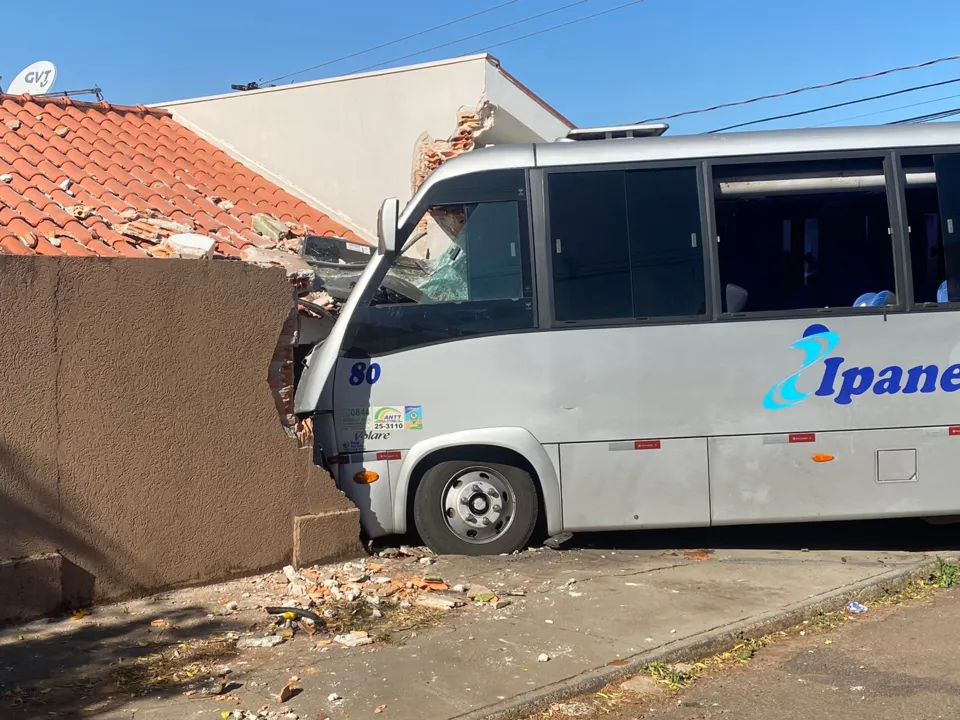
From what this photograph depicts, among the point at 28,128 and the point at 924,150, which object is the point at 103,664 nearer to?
the point at 924,150

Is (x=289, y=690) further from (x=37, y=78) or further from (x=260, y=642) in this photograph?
(x=37, y=78)

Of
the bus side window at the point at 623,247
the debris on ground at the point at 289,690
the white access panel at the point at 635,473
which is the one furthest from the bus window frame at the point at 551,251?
the debris on ground at the point at 289,690

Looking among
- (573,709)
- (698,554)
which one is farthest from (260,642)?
(698,554)

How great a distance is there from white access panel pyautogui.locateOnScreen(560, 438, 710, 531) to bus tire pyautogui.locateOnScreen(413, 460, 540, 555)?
0.35 metres

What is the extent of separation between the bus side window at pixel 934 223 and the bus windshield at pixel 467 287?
2994 millimetres

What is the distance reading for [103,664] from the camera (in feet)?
16.2

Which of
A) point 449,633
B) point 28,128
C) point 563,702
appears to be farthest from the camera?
point 28,128

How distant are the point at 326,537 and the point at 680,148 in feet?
13.0

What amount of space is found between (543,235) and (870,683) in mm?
3749

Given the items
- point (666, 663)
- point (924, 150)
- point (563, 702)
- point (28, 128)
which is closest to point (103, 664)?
point (563, 702)

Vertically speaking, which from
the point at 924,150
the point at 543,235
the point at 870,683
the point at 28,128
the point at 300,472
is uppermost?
the point at 28,128

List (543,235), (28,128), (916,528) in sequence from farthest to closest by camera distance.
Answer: (28,128) → (916,528) → (543,235)

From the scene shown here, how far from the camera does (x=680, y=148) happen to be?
7.07m

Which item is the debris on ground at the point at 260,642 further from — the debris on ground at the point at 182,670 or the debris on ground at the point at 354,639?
the debris on ground at the point at 354,639
